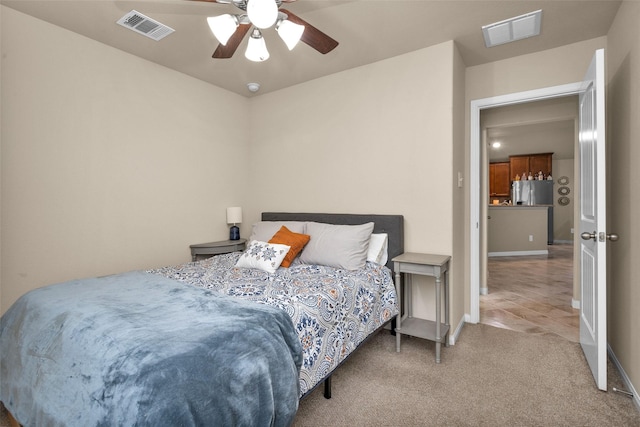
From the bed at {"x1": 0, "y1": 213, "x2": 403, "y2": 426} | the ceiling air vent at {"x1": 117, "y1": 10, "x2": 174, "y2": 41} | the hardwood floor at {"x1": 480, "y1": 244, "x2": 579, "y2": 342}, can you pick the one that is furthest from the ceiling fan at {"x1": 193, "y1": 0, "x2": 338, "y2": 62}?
the hardwood floor at {"x1": 480, "y1": 244, "x2": 579, "y2": 342}

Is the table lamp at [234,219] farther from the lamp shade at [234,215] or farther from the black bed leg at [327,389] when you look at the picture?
the black bed leg at [327,389]

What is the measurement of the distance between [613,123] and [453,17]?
54.7 inches

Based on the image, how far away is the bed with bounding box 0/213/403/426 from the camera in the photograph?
1.07 meters

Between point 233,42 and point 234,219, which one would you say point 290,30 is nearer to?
point 233,42

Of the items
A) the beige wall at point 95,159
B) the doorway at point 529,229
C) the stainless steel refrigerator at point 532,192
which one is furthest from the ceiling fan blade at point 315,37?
the stainless steel refrigerator at point 532,192

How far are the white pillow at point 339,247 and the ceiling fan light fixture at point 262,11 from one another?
1.64 m

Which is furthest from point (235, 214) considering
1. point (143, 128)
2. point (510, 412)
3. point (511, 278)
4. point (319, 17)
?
point (511, 278)

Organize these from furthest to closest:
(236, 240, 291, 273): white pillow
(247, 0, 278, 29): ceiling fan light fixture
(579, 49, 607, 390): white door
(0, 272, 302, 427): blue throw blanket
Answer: (236, 240, 291, 273): white pillow < (579, 49, 607, 390): white door < (247, 0, 278, 29): ceiling fan light fixture < (0, 272, 302, 427): blue throw blanket

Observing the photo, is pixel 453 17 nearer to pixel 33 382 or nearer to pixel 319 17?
pixel 319 17

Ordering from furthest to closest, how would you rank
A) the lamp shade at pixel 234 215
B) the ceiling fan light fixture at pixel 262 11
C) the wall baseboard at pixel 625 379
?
the lamp shade at pixel 234 215 → the wall baseboard at pixel 625 379 → the ceiling fan light fixture at pixel 262 11

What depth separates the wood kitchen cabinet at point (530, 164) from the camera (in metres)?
8.63

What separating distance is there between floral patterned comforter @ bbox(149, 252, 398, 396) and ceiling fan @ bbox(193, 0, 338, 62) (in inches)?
57.6

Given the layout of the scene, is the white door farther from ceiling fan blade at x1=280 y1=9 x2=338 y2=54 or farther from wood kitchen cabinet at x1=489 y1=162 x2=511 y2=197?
wood kitchen cabinet at x1=489 y1=162 x2=511 y2=197

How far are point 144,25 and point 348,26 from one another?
5.11ft
